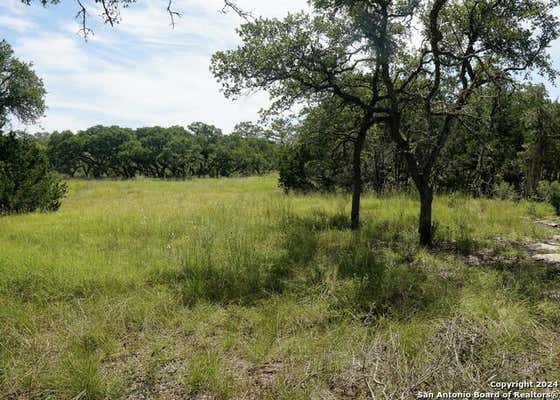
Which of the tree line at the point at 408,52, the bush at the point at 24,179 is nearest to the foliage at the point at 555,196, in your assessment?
the tree line at the point at 408,52

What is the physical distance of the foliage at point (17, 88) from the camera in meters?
19.0

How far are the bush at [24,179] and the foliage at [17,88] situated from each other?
781 cm

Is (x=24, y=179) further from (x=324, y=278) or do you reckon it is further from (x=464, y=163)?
(x=464, y=163)

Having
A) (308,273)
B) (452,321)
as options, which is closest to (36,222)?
(308,273)

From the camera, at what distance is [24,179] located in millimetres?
12258

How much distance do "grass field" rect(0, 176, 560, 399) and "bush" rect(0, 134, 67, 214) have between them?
17.6 ft

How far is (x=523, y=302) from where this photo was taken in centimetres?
425

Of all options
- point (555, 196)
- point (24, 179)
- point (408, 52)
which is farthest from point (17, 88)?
point (555, 196)

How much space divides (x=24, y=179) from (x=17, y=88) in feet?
34.2

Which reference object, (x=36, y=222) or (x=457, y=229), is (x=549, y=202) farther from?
(x=36, y=222)

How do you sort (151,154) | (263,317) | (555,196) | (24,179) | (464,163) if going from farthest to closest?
(151,154), (464,163), (555,196), (24,179), (263,317)

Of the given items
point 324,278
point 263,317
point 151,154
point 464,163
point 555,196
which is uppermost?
point 151,154

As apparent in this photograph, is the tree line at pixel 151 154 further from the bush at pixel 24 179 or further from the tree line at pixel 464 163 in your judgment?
the bush at pixel 24 179

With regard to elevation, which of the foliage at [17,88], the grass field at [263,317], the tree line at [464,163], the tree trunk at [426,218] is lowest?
the grass field at [263,317]
